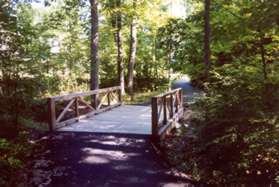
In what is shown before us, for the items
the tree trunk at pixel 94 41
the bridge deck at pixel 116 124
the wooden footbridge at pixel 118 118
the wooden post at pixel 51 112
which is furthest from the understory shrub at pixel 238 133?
the tree trunk at pixel 94 41

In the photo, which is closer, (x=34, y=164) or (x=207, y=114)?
(x=34, y=164)

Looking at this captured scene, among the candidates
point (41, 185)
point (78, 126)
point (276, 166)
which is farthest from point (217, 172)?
point (78, 126)

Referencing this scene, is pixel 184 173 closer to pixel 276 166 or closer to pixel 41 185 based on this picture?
pixel 276 166

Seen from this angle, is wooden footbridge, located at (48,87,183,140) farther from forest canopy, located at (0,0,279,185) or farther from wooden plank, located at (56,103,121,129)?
forest canopy, located at (0,0,279,185)

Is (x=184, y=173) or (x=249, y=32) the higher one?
(x=249, y=32)

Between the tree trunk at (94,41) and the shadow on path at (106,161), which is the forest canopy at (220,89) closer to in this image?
the shadow on path at (106,161)

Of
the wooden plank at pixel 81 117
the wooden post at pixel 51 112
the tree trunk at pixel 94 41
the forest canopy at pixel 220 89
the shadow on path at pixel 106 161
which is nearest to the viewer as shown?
the shadow on path at pixel 106 161

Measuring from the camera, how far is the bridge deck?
26.5 ft

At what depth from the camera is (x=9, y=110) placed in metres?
7.32

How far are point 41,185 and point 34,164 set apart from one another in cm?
90

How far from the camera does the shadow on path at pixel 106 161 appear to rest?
18.1 feet

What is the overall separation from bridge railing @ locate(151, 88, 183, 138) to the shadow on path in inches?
15.3

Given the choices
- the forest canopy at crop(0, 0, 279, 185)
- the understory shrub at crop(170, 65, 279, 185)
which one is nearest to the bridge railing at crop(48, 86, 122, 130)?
the forest canopy at crop(0, 0, 279, 185)

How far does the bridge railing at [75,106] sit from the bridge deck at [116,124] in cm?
22
